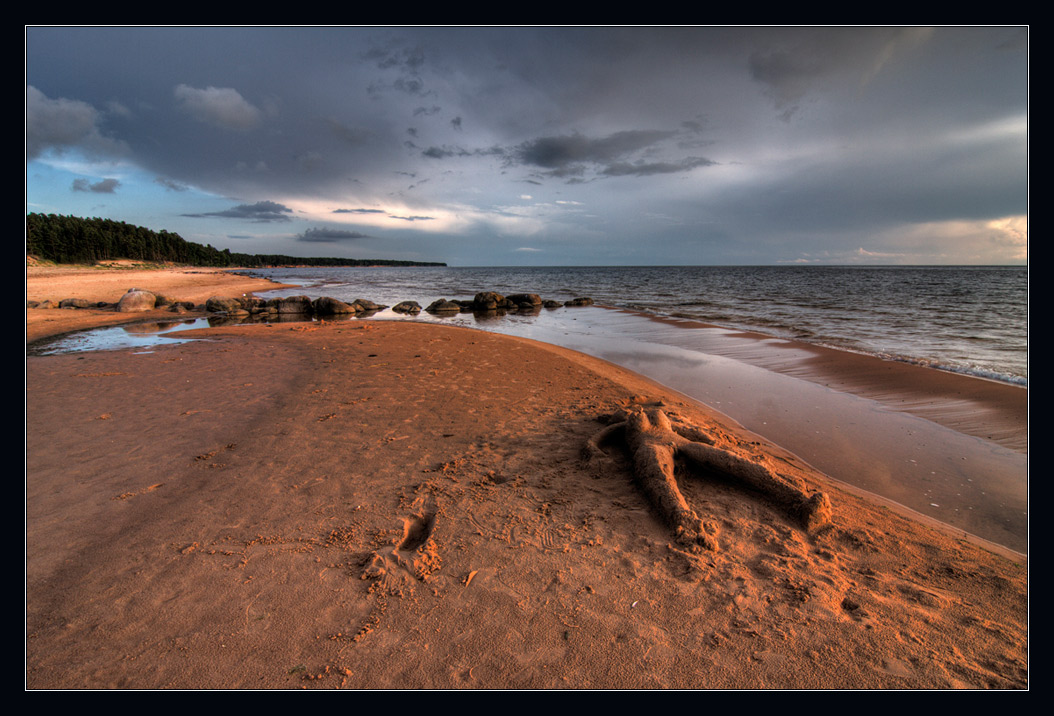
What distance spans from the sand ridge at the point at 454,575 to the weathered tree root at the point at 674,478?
140 mm

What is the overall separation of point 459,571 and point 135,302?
29.4 m

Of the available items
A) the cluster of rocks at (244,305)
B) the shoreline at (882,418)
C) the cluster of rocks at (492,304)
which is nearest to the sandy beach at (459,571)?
the shoreline at (882,418)

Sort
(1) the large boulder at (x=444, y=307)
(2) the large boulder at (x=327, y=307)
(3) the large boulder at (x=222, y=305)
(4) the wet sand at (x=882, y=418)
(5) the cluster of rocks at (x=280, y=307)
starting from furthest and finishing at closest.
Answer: (1) the large boulder at (x=444, y=307) < (2) the large boulder at (x=327, y=307) < (3) the large boulder at (x=222, y=305) < (5) the cluster of rocks at (x=280, y=307) < (4) the wet sand at (x=882, y=418)

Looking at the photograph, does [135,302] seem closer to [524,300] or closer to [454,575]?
[524,300]

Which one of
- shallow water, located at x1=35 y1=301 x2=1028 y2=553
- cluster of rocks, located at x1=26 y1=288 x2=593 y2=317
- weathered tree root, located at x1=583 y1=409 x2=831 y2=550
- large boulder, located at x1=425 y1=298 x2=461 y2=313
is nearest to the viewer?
weathered tree root, located at x1=583 y1=409 x2=831 y2=550

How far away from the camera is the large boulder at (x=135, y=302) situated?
22812mm

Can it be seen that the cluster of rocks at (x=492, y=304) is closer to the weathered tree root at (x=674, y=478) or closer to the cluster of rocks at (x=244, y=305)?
the cluster of rocks at (x=244, y=305)

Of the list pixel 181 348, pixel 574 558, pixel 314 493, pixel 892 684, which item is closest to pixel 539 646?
pixel 574 558

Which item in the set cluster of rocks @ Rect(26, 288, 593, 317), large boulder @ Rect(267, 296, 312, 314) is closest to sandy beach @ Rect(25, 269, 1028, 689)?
large boulder @ Rect(267, 296, 312, 314)

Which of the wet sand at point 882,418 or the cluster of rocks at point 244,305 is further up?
the cluster of rocks at point 244,305

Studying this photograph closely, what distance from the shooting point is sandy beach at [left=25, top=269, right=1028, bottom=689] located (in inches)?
Answer: 101

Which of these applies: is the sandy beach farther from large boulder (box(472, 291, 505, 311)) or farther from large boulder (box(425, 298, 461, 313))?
large boulder (box(472, 291, 505, 311))

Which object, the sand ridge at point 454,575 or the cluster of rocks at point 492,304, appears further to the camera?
the cluster of rocks at point 492,304

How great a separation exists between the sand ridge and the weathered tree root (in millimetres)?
140
